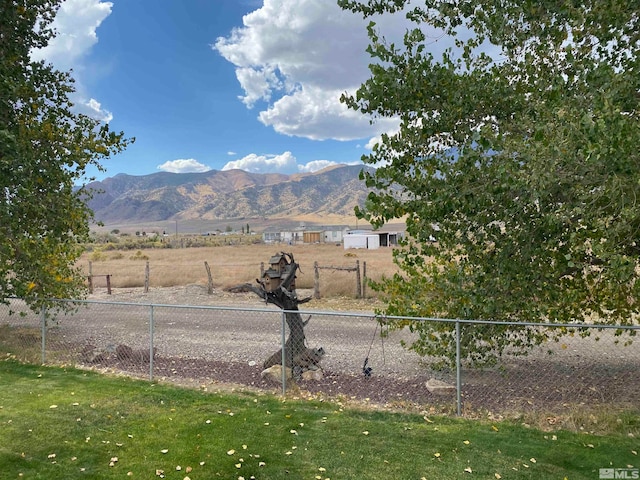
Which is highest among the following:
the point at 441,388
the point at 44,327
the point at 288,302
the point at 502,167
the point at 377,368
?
the point at 502,167

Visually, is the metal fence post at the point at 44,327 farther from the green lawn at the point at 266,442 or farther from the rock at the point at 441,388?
the rock at the point at 441,388

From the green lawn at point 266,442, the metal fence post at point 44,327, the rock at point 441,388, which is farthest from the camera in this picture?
the metal fence post at point 44,327

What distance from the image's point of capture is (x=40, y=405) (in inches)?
276

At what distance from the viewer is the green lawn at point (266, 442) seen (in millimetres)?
5008

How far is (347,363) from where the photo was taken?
10.6 meters

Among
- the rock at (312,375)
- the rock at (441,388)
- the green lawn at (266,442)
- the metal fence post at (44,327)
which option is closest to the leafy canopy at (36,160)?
the metal fence post at (44,327)

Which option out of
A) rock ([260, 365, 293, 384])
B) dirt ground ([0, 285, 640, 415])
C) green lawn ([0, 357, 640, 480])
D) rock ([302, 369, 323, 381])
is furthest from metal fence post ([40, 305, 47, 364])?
rock ([302, 369, 323, 381])

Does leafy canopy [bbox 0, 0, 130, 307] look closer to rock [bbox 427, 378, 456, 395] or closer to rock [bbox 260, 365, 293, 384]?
rock [bbox 260, 365, 293, 384]

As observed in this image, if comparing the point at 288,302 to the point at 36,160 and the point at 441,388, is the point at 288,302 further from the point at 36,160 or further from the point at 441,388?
the point at 36,160

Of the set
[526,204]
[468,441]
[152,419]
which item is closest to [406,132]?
[526,204]

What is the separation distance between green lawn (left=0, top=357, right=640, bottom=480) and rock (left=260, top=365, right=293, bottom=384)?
1593 millimetres

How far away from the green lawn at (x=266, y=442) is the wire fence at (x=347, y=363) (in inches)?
46.5

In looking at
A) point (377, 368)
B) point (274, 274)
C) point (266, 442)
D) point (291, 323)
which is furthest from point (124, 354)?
point (266, 442)

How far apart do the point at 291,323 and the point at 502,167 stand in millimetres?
5843
